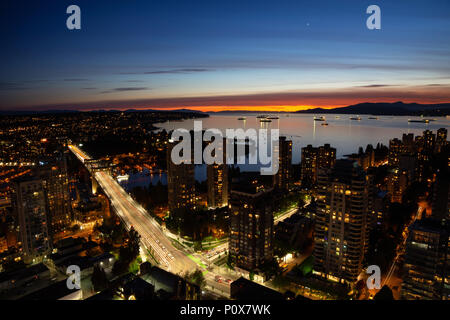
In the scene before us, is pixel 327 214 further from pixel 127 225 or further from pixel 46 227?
pixel 46 227

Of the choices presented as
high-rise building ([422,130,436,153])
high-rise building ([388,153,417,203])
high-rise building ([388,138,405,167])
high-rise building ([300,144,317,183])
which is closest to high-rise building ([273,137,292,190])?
high-rise building ([300,144,317,183])

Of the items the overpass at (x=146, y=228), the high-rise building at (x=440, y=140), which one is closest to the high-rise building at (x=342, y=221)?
the overpass at (x=146, y=228)

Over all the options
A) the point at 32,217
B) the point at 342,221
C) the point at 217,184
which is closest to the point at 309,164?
the point at 217,184

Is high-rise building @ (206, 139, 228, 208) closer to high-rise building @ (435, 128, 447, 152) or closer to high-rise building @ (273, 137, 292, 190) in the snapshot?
high-rise building @ (273, 137, 292, 190)

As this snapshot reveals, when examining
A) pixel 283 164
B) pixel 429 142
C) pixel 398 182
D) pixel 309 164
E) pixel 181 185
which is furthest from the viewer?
pixel 429 142

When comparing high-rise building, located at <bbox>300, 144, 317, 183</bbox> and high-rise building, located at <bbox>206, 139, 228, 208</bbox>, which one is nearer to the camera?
high-rise building, located at <bbox>206, 139, 228, 208</bbox>

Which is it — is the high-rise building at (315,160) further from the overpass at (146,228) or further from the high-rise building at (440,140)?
the high-rise building at (440,140)

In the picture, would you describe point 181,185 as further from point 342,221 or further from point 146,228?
point 342,221
